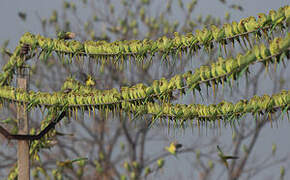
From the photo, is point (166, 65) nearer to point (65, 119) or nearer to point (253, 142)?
point (65, 119)

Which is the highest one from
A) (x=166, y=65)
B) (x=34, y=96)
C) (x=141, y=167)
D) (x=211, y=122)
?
(x=166, y=65)

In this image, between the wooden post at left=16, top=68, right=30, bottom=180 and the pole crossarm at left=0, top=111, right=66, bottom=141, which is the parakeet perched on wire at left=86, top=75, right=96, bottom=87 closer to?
the pole crossarm at left=0, top=111, right=66, bottom=141

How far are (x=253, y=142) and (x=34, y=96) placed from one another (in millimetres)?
4217

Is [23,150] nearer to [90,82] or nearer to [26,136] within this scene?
[26,136]

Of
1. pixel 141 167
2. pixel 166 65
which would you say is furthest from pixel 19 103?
pixel 141 167

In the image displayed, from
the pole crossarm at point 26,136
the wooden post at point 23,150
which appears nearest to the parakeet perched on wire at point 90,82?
the pole crossarm at point 26,136

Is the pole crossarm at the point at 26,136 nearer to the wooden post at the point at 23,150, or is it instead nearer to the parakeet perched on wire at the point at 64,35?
the wooden post at the point at 23,150

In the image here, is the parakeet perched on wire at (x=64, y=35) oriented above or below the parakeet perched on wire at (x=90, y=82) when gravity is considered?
above

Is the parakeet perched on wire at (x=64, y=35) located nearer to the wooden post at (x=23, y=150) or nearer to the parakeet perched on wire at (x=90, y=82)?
the parakeet perched on wire at (x=90, y=82)

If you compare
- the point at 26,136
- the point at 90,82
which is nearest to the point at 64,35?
the point at 90,82

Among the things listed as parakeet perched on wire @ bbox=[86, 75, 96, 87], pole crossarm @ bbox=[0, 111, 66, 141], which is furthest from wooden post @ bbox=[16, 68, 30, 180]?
parakeet perched on wire @ bbox=[86, 75, 96, 87]

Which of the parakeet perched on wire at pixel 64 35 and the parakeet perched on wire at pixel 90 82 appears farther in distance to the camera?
the parakeet perched on wire at pixel 90 82

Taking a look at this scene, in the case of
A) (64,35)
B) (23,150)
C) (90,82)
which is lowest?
(23,150)

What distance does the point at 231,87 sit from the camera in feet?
4.56
